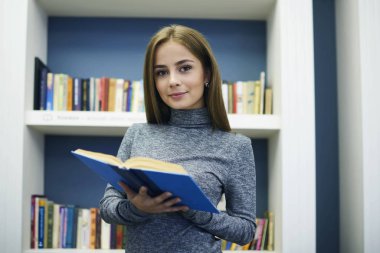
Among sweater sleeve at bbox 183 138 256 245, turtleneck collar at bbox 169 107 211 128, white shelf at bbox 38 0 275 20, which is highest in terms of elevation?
white shelf at bbox 38 0 275 20

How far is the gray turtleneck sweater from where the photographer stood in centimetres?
113

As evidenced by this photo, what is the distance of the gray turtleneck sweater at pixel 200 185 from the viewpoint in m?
1.13

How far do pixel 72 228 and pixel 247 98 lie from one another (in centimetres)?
115

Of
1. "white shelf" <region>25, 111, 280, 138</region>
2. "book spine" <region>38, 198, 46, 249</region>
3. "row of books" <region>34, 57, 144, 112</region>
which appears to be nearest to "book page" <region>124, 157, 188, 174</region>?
"white shelf" <region>25, 111, 280, 138</region>

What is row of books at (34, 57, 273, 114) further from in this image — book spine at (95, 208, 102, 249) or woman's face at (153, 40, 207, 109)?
woman's face at (153, 40, 207, 109)

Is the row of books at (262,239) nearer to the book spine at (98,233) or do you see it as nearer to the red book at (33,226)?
the book spine at (98,233)

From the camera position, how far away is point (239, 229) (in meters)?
1.17

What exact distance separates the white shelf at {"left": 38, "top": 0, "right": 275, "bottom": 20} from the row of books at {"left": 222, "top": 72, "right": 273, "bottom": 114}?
1.41 feet

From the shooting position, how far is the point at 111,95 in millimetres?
2361

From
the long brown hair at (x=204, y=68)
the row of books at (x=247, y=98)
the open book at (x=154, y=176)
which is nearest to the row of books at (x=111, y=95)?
the row of books at (x=247, y=98)

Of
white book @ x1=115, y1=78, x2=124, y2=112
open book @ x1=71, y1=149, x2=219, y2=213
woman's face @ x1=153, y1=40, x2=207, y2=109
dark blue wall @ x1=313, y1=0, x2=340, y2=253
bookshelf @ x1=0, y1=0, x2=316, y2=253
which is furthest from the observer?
dark blue wall @ x1=313, y1=0, x2=340, y2=253

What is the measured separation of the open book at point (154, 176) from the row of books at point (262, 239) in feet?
4.44

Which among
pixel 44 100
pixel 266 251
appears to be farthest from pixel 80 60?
pixel 266 251

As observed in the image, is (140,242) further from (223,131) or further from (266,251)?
(266,251)
